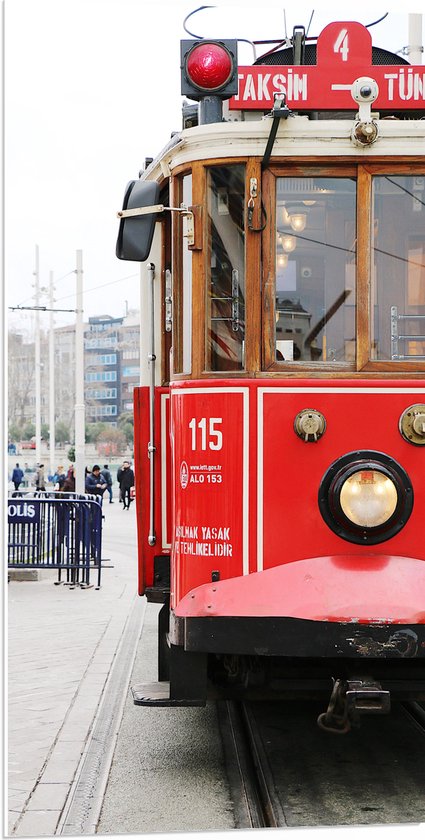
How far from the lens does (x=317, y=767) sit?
6152 millimetres

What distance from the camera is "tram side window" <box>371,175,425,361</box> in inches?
211

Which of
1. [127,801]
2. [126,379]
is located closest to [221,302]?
[127,801]

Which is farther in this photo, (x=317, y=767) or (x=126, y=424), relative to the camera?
(x=126, y=424)

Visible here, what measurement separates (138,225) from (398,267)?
1.38m

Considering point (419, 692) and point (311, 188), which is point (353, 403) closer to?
point (311, 188)

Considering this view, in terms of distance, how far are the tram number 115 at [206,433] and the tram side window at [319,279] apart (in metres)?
0.48

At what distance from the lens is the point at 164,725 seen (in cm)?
706

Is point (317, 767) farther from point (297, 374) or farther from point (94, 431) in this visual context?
point (94, 431)

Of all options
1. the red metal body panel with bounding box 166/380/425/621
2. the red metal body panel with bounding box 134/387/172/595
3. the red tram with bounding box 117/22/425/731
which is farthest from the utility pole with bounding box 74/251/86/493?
the red metal body panel with bounding box 166/380/425/621

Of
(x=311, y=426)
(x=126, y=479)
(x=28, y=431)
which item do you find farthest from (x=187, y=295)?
(x=28, y=431)

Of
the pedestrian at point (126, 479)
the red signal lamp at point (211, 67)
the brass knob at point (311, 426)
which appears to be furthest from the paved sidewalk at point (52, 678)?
the pedestrian at point (126, 479)

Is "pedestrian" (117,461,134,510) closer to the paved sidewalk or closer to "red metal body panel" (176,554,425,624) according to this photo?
the paved sidewalk

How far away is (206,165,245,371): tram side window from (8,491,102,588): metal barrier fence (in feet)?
27.5

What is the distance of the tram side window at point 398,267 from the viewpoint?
17.6ft
